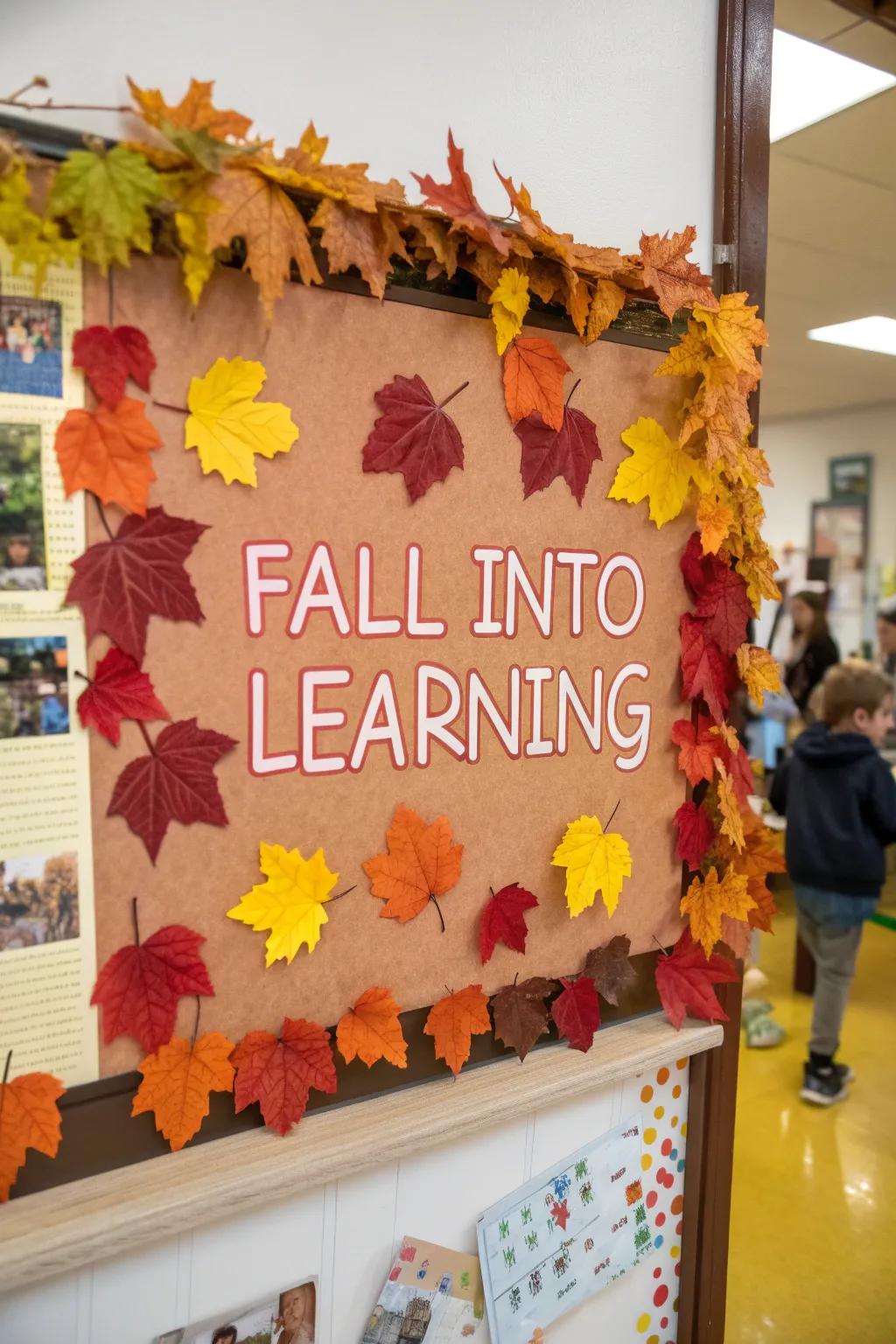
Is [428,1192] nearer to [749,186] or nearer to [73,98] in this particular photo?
[73,98]

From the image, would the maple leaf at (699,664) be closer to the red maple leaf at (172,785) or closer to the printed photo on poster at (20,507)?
the red maple leaf at (172,785)

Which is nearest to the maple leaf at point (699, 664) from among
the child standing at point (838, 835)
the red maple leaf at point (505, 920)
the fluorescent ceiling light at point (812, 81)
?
the red maple leaf at point (505, 920)

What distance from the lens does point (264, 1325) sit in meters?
1.00

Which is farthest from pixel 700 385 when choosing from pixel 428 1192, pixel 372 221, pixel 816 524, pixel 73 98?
pixel 816 524

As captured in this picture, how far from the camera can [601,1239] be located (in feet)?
4.07

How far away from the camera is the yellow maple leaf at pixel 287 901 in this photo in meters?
0.91

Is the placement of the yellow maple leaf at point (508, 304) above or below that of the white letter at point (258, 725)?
above

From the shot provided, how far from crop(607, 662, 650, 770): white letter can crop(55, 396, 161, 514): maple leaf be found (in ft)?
1.99

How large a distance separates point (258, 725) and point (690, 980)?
0.70 metres

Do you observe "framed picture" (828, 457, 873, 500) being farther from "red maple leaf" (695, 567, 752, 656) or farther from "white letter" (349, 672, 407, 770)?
"white letter" (349, 672, 407, 770)

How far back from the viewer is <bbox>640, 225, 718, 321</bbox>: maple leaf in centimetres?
101

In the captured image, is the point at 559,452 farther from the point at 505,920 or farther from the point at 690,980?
the point at 690,980

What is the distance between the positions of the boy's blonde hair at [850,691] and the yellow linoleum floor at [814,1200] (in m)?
1.16

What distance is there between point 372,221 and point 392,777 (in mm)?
552
